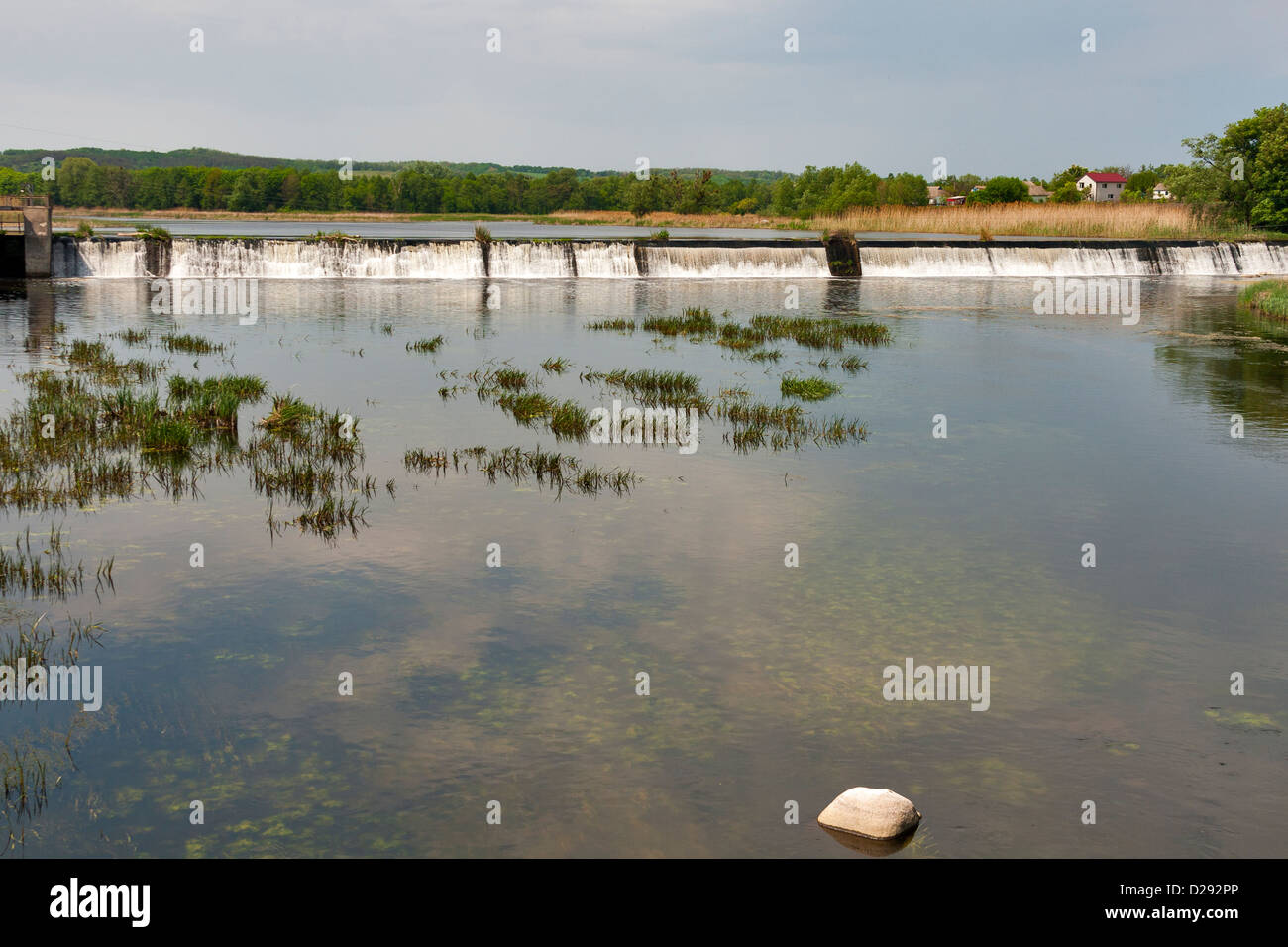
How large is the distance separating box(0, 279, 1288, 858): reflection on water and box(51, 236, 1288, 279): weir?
28.1 metres

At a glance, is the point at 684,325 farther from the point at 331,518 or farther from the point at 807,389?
the point at 331,518

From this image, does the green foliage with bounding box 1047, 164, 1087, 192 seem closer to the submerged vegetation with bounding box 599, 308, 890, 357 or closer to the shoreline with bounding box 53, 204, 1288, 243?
the shoreline with bounding box 53, 204, 1288, 243

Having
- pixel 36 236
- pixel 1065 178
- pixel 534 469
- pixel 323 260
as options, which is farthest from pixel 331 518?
pixel 1065 178

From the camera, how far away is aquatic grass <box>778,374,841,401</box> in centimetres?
2078

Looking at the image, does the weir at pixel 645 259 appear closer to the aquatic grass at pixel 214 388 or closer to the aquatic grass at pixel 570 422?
the aquatic grass at pixel 214 388

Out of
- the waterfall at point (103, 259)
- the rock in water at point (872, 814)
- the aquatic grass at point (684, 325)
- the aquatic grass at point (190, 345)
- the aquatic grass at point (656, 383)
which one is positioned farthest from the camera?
the waterfall at point (103, 259)

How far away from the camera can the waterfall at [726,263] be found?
4738 cm

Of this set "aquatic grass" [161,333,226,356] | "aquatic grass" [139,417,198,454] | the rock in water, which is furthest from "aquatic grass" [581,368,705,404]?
the rock in water

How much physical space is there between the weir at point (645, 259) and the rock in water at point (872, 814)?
1611 inches

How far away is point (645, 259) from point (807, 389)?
27.3 m

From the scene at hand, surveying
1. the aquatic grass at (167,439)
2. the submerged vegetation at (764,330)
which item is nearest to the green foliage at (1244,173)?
the submerged vegetation at (764,330)

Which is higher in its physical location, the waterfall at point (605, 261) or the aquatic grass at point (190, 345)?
the waterfall at point (605, 261)
